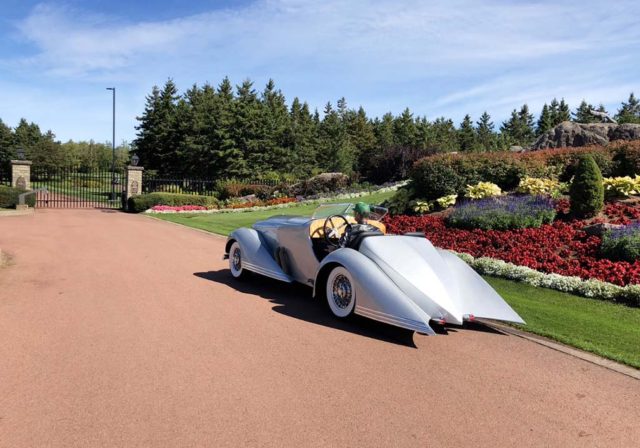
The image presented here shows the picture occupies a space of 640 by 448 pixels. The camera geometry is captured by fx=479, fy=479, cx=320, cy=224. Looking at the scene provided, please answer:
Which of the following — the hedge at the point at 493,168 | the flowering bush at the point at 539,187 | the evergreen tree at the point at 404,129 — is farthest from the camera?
the evergreen tree at the point at 404,129

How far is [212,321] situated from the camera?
5301mm

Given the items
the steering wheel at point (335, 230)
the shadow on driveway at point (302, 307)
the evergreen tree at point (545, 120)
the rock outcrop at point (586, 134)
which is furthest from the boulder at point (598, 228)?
the evergreen tree at point (545, 120)

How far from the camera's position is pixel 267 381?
3.79m

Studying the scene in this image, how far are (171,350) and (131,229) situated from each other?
11.0 meters

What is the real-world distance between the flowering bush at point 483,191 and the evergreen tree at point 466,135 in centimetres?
5308

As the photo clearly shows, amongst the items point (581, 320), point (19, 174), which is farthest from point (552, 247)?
point (19, 174)

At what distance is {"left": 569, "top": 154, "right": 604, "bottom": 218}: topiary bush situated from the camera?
998cm

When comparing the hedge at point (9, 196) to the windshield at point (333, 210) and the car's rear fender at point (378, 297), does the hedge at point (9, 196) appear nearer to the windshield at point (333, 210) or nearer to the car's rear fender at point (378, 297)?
the windshield at point (333, 210)

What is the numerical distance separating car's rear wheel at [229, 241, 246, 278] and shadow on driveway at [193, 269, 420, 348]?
12 cm

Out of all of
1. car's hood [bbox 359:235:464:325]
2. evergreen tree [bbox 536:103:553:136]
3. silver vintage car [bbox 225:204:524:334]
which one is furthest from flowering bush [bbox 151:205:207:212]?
evergreen tree [bbox 536:103:553:136]

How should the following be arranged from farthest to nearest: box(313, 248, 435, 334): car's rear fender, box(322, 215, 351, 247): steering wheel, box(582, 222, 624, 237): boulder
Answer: box(582, 222, 624, 237): boulder → box(322, 215, 351, 247): steering wheel → box(313, 248, 435, 334): car's rear fender

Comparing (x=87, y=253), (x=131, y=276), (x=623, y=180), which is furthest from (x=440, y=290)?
(x=623, y=180)

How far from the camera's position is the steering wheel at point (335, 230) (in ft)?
19.5

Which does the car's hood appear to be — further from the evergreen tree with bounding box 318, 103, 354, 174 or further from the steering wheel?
the evergreen tree with bounding box 318, 103, 354, 174
